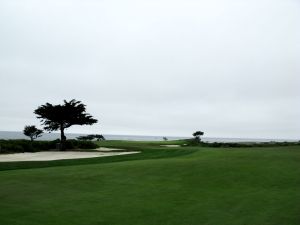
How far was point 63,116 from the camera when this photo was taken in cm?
5188

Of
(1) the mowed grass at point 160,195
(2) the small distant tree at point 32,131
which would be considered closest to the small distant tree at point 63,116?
(2) the small distant tree at point 32,131

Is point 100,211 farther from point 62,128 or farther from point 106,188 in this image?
point 62,128

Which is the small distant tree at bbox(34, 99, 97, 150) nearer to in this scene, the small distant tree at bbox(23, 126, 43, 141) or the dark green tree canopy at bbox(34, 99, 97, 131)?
the dark green tree canopy at bbox(34, 99, 97, 131)

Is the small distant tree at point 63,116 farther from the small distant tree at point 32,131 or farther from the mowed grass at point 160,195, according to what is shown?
the mowed grass at point 160,195

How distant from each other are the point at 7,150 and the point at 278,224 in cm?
3713

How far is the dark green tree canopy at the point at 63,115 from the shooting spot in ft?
170

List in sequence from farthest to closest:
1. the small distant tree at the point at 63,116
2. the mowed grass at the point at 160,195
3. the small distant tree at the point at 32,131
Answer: the small distant tree at the point at 32,131
the small distant tree at the point at 63,116
the mowed grass at the point at 160,195

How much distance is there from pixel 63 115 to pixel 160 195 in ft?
126

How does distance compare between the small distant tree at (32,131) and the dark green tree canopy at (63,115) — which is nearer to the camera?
the dark green tree canopy at (63,115)

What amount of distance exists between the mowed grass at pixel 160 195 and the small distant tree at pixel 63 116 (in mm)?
30921

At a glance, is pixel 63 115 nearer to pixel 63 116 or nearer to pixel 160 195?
pixel 63 116

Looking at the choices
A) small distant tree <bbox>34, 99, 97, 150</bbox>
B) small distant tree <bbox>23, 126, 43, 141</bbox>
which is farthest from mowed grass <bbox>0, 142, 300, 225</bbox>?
small distant tree <bbox>23, 126, 43, 141</bbox>

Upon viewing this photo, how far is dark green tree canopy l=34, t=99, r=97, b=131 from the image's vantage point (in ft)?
170

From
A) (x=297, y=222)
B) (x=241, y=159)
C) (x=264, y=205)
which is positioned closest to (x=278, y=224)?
(x=297, y=222)
